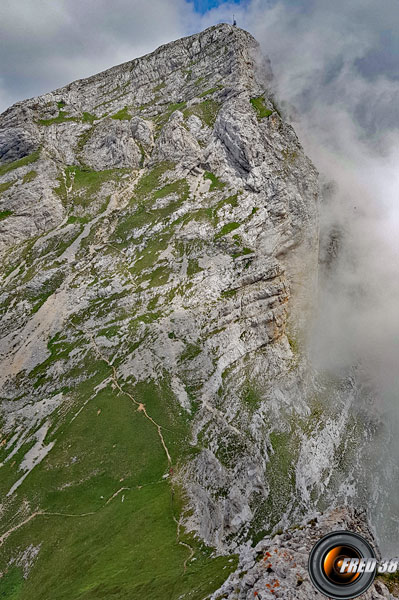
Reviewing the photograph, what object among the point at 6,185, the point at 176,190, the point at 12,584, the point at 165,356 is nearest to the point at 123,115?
the point at 6,185

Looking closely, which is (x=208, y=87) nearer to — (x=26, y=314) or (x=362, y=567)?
(x=26, y=314)

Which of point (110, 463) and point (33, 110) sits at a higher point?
point (33, 110)

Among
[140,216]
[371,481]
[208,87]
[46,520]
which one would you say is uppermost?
[208,87]

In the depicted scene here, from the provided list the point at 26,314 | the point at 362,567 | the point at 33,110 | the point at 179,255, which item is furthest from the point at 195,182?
the point at 362,567

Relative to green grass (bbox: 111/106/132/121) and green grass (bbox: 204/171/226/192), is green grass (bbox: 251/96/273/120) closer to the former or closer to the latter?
green grass (bbox: 204/171/226/192)

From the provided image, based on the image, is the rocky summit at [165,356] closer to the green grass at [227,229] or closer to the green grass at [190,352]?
the green grass at [227,229]

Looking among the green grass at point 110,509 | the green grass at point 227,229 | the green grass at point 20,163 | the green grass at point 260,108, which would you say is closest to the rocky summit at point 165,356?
the green grass at point 110,509

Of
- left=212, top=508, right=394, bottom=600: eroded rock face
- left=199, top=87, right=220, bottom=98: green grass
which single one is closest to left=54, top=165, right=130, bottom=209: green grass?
left=199, top=87, right=220, bottom=98: green grass

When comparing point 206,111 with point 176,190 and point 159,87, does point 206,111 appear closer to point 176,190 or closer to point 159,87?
point 159,87
